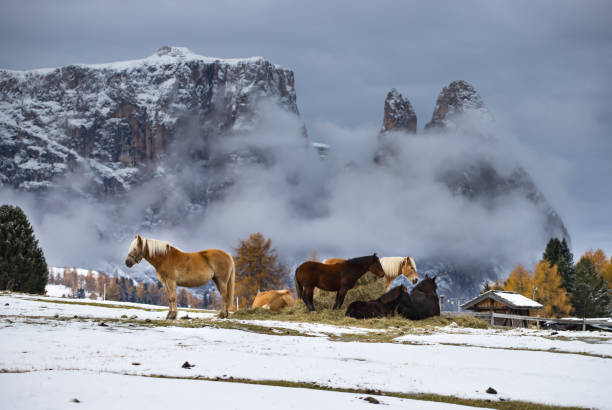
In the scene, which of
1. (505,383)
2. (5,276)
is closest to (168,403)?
(505,383)

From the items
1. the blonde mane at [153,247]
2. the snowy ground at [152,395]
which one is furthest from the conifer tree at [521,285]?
the snowy ground at [152,395]

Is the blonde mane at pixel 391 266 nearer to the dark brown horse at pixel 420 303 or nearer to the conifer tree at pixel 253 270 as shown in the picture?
the dark brown horse at pixel 420 303

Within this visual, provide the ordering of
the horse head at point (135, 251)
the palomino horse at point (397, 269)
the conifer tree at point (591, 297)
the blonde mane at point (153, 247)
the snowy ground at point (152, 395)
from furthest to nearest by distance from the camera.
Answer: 1. the conifer tree at point (591, 297)
2. the palomino horse at point (397, 269)
3. the blonde mane at point (153, 247)
4. the horse head at point (135, 251)
5. the snowy ground at point (152, 395)

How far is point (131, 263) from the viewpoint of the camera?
17.6 m

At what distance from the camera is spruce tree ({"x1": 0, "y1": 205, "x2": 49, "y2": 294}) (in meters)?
43.3

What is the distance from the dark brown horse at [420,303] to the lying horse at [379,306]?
0.79 feet

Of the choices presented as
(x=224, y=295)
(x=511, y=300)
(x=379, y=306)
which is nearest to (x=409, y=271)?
(x=379, y=306)

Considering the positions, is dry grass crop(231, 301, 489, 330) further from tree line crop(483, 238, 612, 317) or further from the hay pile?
tree line crop(483, 238, 612, 317)

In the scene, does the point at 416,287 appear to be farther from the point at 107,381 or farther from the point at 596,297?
the point at 596,297

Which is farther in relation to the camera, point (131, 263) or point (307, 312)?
point (307, 312)

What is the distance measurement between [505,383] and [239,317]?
469 inches

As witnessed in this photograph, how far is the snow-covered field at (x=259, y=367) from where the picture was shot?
283 inches

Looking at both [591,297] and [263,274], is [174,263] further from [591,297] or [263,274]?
[591,297]

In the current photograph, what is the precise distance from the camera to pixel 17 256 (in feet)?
144
